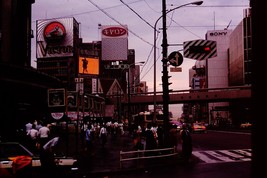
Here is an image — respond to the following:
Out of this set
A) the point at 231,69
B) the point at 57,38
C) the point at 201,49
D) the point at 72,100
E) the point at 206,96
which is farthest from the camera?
the point at 231,69

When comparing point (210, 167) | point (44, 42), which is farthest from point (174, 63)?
point (44, 42)

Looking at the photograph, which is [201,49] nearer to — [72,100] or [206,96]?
[72,100]

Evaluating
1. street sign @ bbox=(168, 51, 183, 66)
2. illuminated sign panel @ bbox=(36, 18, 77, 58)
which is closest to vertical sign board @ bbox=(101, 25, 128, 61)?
illuminated sign panel @ bbox=(36, 18, 77, 58)

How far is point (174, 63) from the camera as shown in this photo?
2259 centimetres

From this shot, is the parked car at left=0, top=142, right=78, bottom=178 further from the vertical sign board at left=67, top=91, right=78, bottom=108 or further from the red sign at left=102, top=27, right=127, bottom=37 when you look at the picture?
the red sign at left=102, top=27, right=127, bottom=37

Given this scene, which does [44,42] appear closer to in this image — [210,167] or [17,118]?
[17,118]

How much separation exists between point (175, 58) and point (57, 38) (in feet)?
277

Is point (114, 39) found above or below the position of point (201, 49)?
above

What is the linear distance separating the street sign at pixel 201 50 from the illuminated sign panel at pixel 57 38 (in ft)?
279

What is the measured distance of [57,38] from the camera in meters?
103

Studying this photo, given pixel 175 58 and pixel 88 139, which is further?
pixel 88 139

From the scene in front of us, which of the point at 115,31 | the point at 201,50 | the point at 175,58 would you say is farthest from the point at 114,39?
the point at 201,50

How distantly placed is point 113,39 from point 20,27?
2806 inches

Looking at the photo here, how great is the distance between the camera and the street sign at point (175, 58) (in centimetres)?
2252
